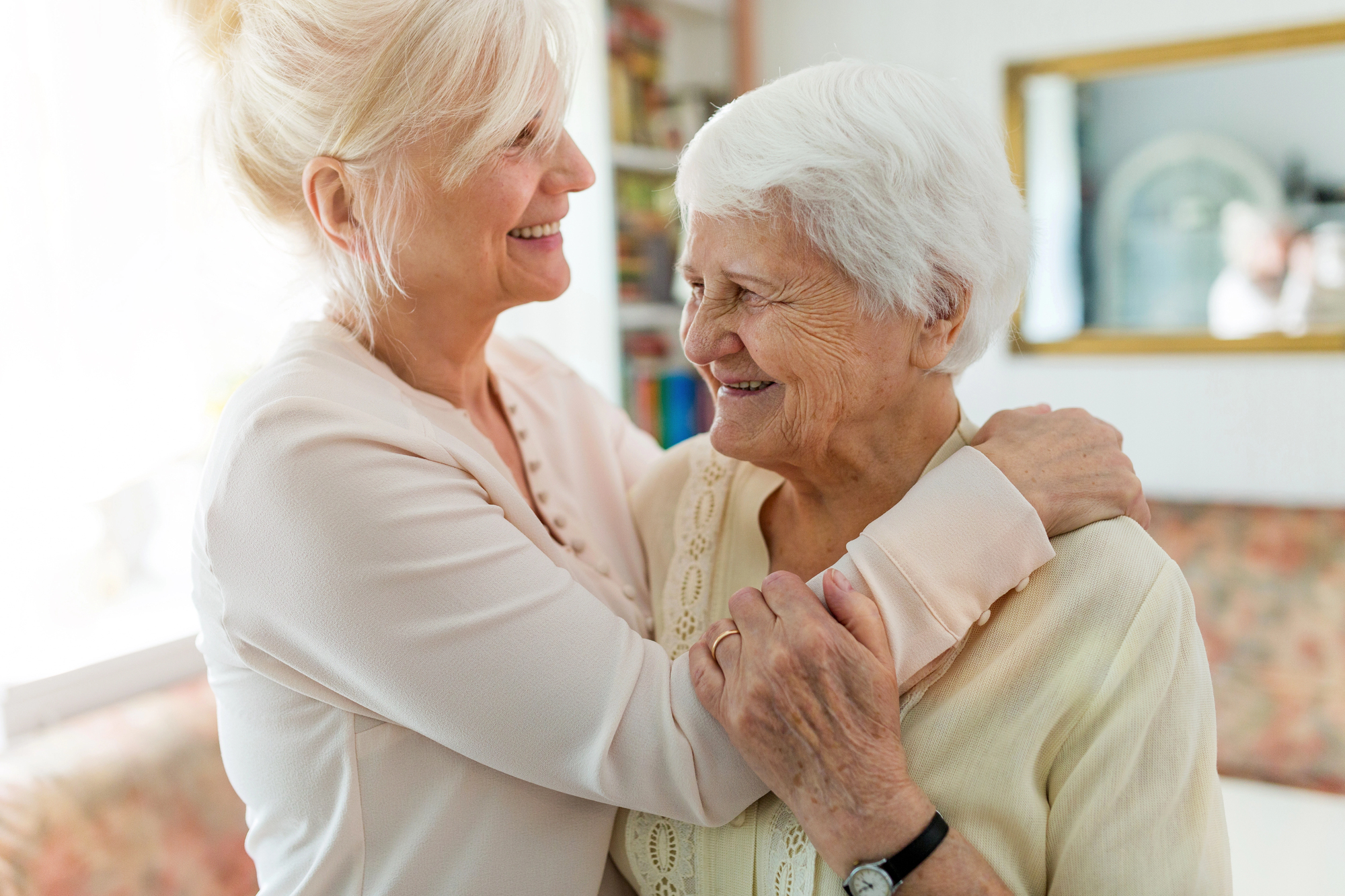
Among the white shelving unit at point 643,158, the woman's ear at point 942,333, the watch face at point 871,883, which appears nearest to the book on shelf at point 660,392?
the white shelving unit at point 643,158

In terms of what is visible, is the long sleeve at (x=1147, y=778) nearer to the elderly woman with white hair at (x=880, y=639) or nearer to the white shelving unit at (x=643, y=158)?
the elderly woman with white hair at (x=880, y=639)

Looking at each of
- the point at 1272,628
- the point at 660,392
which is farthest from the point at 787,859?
the point at 660,392

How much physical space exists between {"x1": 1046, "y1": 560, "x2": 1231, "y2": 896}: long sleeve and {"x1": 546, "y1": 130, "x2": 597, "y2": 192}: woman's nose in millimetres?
892

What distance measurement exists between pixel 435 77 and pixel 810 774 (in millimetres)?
899

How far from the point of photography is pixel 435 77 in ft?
4.02

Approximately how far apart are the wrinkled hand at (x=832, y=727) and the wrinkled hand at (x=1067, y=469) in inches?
9.2

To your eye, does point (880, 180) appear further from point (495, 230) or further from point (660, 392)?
point (660, 392)

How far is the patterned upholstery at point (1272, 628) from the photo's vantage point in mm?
2852

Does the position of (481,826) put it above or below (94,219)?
below

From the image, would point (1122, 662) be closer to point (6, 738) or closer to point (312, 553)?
point (312, 553)

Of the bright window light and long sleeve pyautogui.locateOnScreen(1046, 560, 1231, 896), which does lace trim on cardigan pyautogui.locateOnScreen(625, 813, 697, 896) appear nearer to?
long sleeve pyautogui.locateOnScreen(1046, 560, 1231, 896)

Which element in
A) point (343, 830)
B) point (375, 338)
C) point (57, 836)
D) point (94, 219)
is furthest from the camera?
point (94, 219)

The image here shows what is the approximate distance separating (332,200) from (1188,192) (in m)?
3.59

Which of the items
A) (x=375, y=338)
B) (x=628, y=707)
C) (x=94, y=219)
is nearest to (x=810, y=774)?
(x=628, y=707)
